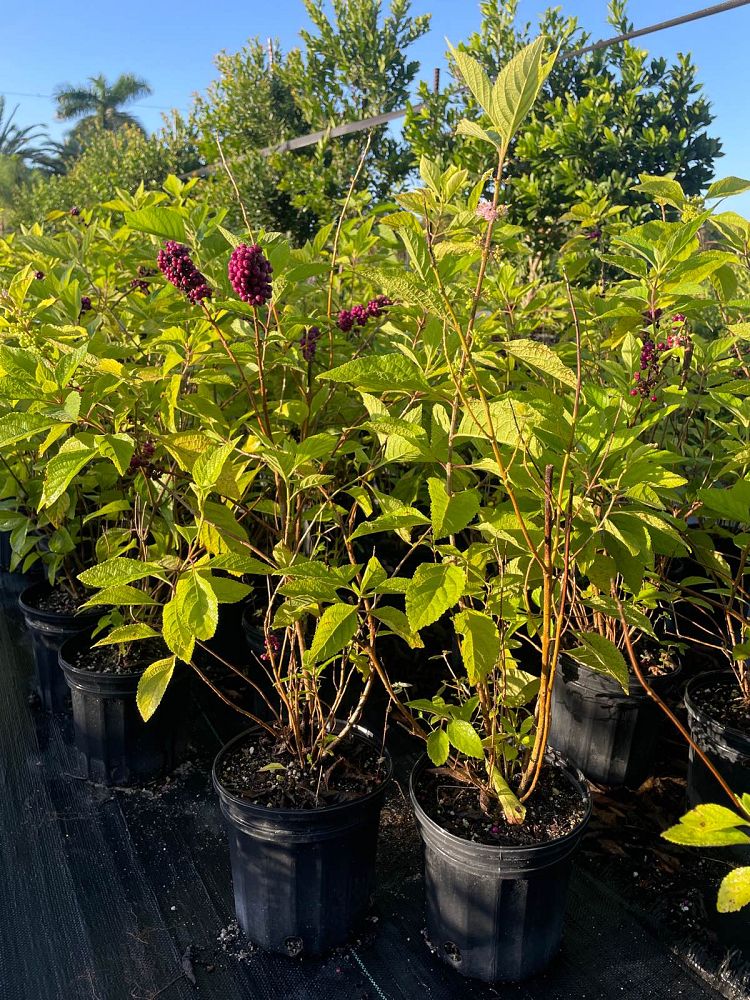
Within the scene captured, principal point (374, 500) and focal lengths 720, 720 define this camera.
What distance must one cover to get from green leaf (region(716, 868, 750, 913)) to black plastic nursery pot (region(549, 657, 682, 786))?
3.48ft

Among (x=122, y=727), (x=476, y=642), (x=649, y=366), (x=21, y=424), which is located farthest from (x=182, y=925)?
(x=649, y=366)

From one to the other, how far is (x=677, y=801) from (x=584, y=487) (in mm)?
1202

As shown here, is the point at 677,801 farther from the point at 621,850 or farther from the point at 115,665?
the point at 115,665

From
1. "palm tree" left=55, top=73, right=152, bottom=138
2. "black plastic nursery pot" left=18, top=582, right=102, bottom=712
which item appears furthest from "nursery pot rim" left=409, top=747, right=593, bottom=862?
"palm tree" left=55, top=73, right=152, bottom=138

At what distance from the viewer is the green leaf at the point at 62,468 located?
1.09m

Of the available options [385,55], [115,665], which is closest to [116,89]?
[385,55]

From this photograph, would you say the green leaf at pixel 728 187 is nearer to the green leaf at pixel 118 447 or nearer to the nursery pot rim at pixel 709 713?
the nursery pot rim at pixel 709 713

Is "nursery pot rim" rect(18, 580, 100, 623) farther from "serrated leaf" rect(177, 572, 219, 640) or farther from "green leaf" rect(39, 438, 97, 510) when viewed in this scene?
"serrated leaf" rect(177, 572, 219, 640)

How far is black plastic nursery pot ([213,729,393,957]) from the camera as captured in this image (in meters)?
1.35

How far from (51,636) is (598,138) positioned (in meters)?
4.72

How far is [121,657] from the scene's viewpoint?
1958 millimetres

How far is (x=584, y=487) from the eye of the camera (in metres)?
1.16

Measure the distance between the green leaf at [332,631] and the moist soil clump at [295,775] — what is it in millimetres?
478

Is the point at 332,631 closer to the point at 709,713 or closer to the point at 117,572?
the point at 117,572
